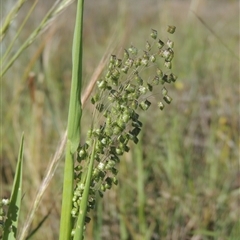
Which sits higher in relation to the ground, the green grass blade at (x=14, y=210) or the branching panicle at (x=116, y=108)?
the branching panicle at (x=116, y=108)

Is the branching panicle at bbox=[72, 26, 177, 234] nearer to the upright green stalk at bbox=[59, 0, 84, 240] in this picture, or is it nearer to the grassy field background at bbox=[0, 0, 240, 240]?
the upright green stalk at bbox=[59, 0, 84, 240]

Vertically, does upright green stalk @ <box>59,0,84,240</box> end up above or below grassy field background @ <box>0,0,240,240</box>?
below

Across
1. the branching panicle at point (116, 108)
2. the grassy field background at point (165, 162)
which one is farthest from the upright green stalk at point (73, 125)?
the grassy field background at point (165, 162)

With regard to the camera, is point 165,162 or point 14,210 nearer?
point 14,210

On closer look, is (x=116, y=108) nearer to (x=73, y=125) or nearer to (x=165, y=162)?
(x=73, y=125)

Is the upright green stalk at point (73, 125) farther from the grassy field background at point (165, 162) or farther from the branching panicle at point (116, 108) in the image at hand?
the grassy field background at point (165, 162)

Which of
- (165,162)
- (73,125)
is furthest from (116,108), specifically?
(165,162)

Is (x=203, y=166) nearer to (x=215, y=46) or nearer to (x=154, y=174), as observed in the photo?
(x=154, y=174)

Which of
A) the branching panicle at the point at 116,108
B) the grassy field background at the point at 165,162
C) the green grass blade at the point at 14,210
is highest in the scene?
the grassy field background at the point at 165,162

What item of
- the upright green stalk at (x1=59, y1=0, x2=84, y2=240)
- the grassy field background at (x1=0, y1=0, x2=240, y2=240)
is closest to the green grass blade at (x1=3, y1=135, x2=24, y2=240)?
the upright green stalk at (x1=59, y1=0, x2=84, y2=240)
